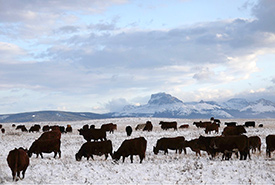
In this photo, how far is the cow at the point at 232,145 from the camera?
17422 millimetres

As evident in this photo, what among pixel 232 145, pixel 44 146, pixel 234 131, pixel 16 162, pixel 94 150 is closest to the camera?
pixel 16 162

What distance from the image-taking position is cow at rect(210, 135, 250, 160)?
57.2ft

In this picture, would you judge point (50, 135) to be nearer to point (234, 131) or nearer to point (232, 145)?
point (232, 145)

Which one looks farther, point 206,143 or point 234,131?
point 234,131

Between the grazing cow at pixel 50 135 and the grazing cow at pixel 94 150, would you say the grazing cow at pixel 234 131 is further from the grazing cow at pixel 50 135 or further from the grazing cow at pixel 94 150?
the grazing cow at pixel 50 135

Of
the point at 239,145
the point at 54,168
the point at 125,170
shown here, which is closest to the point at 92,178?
the point at 125,170

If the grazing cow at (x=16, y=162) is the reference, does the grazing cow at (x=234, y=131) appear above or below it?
above

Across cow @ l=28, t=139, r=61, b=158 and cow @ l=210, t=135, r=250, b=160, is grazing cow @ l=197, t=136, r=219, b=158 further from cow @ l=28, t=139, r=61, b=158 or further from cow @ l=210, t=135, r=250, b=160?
cow @ l=28, t=139, r=61, b=158

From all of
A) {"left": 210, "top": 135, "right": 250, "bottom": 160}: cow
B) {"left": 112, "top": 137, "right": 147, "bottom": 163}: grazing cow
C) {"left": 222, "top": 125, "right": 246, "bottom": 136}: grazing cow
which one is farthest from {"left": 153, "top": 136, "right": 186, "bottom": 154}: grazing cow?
{"left": 222, "top": 125, "right": 246, "bottom": 136}: grazing cow

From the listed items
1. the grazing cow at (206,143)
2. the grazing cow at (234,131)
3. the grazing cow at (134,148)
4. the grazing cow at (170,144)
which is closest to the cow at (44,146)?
the grazing cow at (134,148)

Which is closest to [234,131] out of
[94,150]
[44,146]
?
[94,150]

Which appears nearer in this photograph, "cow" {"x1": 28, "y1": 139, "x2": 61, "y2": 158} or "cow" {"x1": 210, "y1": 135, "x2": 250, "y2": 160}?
"cow" {"x1": 210, "y1": 135, "x2": 250, "y2": 160}

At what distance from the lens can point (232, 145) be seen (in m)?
17.5

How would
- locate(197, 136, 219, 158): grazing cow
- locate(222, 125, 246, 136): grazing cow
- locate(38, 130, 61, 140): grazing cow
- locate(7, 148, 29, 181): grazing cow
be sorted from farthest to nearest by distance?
locate(222, 125, 246, 136): grazing cow, locate(38, 130, 61, 140): grazing cow, locate(197, 136, 219, 158): grazing cow, locate(7, 148, 29, 181): grazing cow
